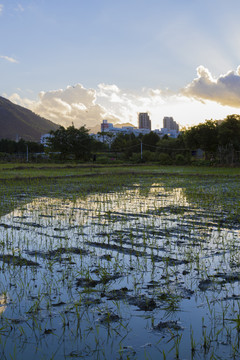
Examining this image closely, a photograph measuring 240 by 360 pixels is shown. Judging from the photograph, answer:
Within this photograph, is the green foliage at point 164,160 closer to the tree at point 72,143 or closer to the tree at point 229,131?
the tree at point 229,131

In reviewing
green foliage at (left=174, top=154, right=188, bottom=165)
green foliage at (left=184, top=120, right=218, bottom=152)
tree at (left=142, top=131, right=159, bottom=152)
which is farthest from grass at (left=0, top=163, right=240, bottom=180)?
tree at (left=142, top=131, right=159, bottom=152)

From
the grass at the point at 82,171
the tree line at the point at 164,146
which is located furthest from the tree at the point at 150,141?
the grass at the point at 82,171

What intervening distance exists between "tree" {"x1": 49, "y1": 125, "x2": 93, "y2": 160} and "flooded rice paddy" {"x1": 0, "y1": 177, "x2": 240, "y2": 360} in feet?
168

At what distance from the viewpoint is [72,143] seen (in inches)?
2282

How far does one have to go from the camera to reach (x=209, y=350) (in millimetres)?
2566

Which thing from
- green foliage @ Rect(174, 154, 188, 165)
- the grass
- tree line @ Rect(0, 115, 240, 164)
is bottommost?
the grass

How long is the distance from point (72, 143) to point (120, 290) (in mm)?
55432

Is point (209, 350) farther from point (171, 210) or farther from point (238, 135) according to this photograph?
point (238, 135)

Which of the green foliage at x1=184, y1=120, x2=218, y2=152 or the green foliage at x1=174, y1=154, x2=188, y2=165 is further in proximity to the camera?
the green foliage at x1=174, y1=154, x2=188, y2=165

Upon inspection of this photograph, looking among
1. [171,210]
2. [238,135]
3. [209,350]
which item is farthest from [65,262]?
[238,135]

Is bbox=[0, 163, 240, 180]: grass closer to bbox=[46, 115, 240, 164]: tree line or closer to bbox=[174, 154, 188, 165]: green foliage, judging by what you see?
bbox=[46, 115, 240, 164]: tree line

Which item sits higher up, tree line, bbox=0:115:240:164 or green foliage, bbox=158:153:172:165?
tree line, bbox=0:115:240:164

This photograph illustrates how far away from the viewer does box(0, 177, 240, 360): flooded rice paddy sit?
2.66 m

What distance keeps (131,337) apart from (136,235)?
341 cm
